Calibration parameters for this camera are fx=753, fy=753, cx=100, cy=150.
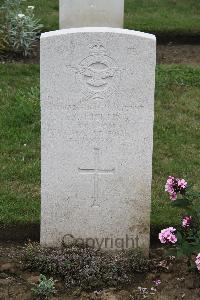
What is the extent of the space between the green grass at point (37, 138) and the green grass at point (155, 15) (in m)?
1.88

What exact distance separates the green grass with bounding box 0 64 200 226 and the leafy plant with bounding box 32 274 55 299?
36.7 inches

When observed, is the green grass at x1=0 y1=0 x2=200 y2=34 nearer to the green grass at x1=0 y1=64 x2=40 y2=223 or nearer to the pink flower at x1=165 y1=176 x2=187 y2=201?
the green grass at x1=0 y1=64 x2=40 y2=223

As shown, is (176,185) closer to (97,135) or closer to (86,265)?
(97,135)

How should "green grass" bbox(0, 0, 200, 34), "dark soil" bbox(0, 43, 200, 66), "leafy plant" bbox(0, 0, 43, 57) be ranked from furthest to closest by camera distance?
1. "green grass" bbox(0, 0, 200, 34)
2. "dark soil" bbox(0, 43, 200, 66)
3. "leafy plant" bbox(0, 0, 43, 57)

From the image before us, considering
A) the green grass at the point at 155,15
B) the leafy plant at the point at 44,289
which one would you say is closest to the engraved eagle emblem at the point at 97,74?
the leafy plant at the point at 44,289

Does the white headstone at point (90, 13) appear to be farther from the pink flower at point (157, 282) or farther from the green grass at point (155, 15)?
the pink flower at point (157, 282)

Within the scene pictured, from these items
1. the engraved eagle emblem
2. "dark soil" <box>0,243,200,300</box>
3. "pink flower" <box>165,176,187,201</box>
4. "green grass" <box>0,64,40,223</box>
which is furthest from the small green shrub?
the engraved eagle emblem

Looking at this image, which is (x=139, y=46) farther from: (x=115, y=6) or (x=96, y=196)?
(x=115, y=6)

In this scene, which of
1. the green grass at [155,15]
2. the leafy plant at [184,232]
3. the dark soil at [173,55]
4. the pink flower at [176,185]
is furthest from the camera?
the green grass at [155,15]

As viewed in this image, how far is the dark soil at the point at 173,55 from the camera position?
30.9ft

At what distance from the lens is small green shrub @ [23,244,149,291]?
4.65 metres

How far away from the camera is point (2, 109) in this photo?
7609 mm

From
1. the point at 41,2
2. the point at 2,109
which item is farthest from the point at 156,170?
the point at 41,2

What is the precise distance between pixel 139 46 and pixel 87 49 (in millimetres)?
312
